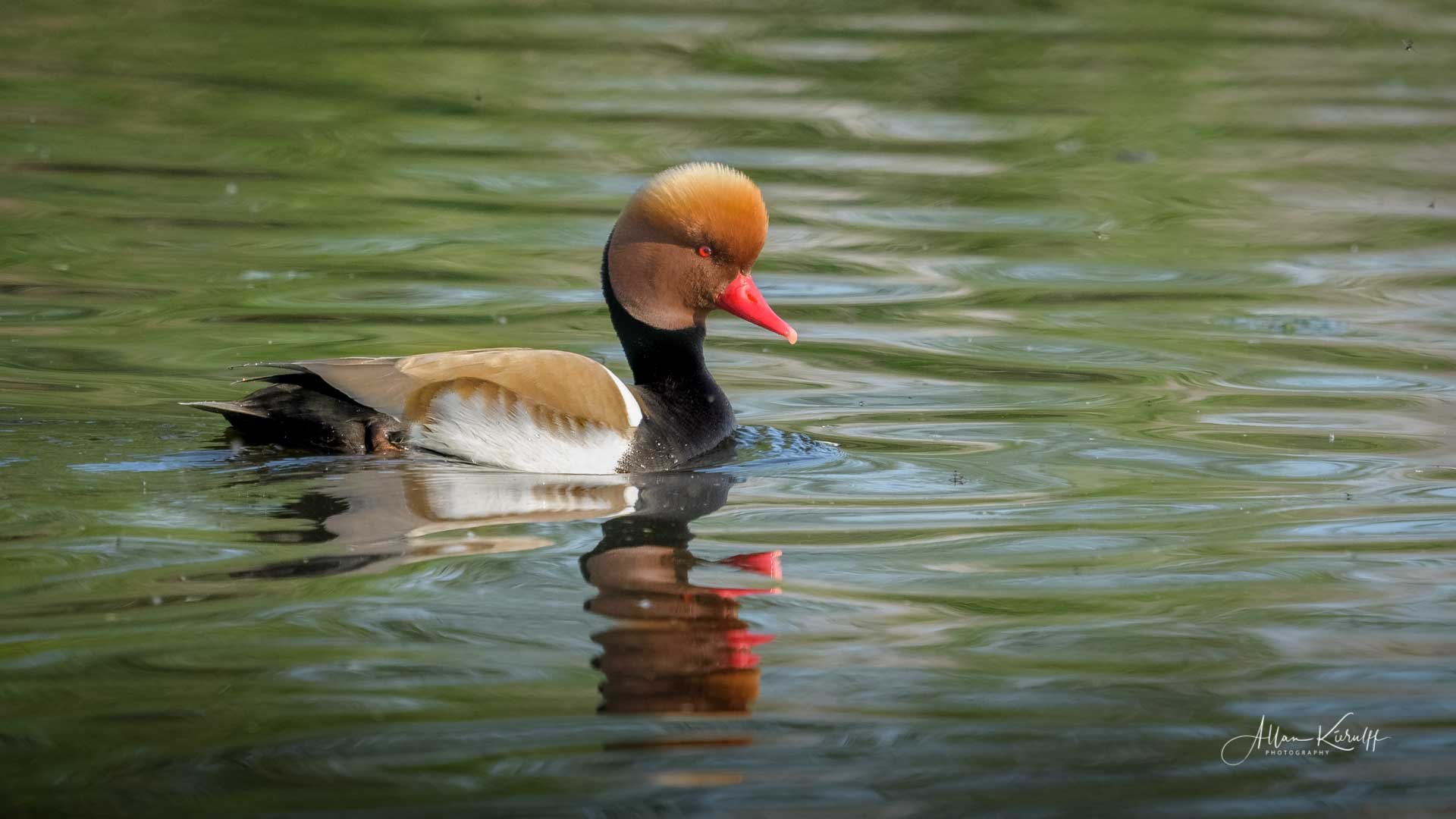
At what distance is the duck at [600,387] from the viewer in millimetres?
6227

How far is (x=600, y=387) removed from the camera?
21.0 ft

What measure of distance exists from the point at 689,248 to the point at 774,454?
2.47 feet

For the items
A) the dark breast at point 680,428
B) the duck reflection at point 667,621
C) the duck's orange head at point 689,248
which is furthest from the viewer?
the duck's orange head at point 689,248

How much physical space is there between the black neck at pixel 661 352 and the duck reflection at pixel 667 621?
877mm

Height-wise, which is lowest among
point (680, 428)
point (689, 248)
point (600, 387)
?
point (680, 428)

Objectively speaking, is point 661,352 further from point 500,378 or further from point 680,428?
point 500,378

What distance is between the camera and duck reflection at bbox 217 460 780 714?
4.37 metres

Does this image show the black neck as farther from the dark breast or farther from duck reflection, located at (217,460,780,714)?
duck reflection, located at (217,460,780,714)

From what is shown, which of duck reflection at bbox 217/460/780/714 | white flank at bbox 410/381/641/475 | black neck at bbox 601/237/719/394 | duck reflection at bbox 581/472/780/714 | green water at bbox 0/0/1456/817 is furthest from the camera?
black neck at bbox 601/237/719/394

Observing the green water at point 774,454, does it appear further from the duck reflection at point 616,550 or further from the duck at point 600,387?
the duck at point 600,387

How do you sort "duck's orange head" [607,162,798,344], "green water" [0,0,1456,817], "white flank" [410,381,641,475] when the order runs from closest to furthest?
"green water" [0,0,1456,817]
"white flank" [410,381,641,475]
"duck's orange head" [607,162,798,344]
